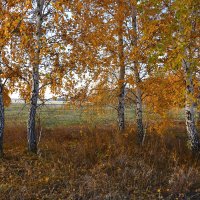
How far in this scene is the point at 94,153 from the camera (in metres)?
8.36

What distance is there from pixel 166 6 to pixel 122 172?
6.27m

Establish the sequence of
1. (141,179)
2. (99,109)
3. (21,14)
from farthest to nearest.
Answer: (99,109), (21,14), (141,179)

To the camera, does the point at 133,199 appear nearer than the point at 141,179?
Yes

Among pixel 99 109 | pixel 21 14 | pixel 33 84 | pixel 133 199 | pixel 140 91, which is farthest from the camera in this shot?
pixel 99 109

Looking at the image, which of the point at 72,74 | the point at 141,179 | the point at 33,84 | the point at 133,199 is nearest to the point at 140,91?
the point at 72,74

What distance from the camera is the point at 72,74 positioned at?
29.9ft

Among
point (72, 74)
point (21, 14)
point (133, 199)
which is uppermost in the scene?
point (21, 14)

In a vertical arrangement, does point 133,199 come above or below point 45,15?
below

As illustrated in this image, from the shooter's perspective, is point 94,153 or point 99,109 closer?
point 94,153

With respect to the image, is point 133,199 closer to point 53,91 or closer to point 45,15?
point 53,91

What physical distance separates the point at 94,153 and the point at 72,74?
115 inches

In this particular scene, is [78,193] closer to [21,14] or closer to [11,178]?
[11,178]

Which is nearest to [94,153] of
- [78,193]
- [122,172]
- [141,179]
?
[122,172]

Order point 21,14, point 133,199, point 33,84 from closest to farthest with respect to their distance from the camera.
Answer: point 133,199 < point 21,14 < point 33,84
